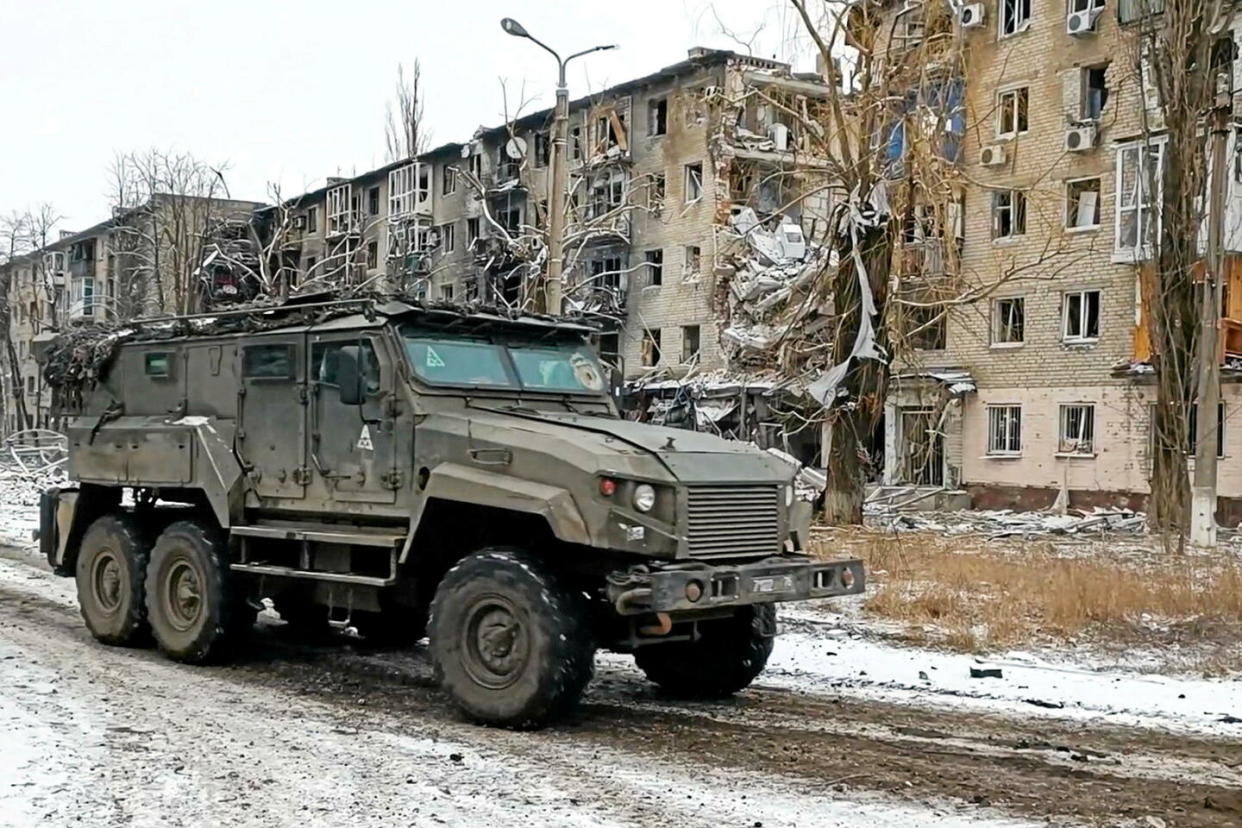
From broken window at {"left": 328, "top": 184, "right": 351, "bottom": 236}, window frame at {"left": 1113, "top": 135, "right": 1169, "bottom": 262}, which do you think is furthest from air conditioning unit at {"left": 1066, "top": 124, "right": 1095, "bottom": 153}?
broken window at {"left": 328, "top": 184, "right": 351, "bottom": 236}

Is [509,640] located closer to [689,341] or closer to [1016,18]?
[1016,18]

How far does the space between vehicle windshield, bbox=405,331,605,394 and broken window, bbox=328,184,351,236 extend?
4842 cm

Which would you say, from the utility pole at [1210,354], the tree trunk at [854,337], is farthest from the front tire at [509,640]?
the utility pole at [1210,354]

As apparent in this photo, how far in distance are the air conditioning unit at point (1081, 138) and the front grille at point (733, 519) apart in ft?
91.0

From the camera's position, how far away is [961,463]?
36719 mm

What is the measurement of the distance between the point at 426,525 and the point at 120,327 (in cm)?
490

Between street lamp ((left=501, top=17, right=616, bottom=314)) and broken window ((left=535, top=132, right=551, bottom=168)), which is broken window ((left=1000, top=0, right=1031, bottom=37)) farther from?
street lamp ((left=501, top=17, right=616, bottom=314))

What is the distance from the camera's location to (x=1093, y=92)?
3472 cm

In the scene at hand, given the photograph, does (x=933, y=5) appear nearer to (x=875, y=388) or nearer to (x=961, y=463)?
(x=875, y=388)

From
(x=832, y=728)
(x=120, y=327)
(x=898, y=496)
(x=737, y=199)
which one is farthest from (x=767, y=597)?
(x=737, y=199)

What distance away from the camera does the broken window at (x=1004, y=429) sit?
116 ft

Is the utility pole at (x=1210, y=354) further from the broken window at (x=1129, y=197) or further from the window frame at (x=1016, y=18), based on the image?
the window frame at (x=1016, y=18)

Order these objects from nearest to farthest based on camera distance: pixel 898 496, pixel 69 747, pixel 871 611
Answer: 1. pixel 69 747
2. pixel 871 611
3. pixel 898 496

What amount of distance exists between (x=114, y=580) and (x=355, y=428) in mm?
3487
